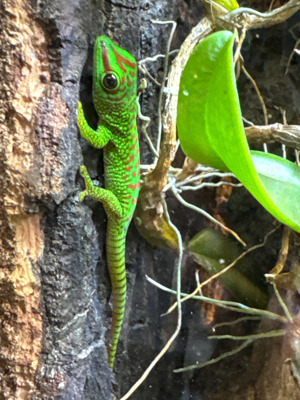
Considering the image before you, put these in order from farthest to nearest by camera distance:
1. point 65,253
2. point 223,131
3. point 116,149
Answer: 1. point 116,149
2. point 65,253
3. point 223,131

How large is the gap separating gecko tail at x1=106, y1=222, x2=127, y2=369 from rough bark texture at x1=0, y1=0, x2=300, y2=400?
0.07ft

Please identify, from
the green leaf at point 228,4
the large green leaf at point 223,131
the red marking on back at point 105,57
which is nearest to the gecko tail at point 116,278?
the large green leaf at point 223,131

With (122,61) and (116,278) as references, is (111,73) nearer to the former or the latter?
(122,61)

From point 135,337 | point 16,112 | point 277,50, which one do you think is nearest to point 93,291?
point 135,337

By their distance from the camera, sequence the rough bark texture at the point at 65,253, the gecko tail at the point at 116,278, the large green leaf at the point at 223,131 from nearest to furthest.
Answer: the large green leaf at the point at 223,131
the rough bark texture at the point at 65,253
the gecko tail at the point at 116,278

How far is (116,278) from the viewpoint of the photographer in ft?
3.61

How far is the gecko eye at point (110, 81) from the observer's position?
3.26 ft

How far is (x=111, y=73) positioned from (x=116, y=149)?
19 cm

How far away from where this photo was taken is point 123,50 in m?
1.05

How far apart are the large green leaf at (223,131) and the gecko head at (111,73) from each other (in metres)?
0.18

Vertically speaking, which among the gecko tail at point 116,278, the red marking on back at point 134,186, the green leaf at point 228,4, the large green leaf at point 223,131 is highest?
the green leaf at point 228,4

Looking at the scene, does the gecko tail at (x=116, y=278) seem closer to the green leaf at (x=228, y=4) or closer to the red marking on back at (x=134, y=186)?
the red marking on back at (x=134, y=186)

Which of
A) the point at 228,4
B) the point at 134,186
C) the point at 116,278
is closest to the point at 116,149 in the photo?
the point at 134,186

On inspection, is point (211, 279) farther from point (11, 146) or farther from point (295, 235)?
point (11, 146)
